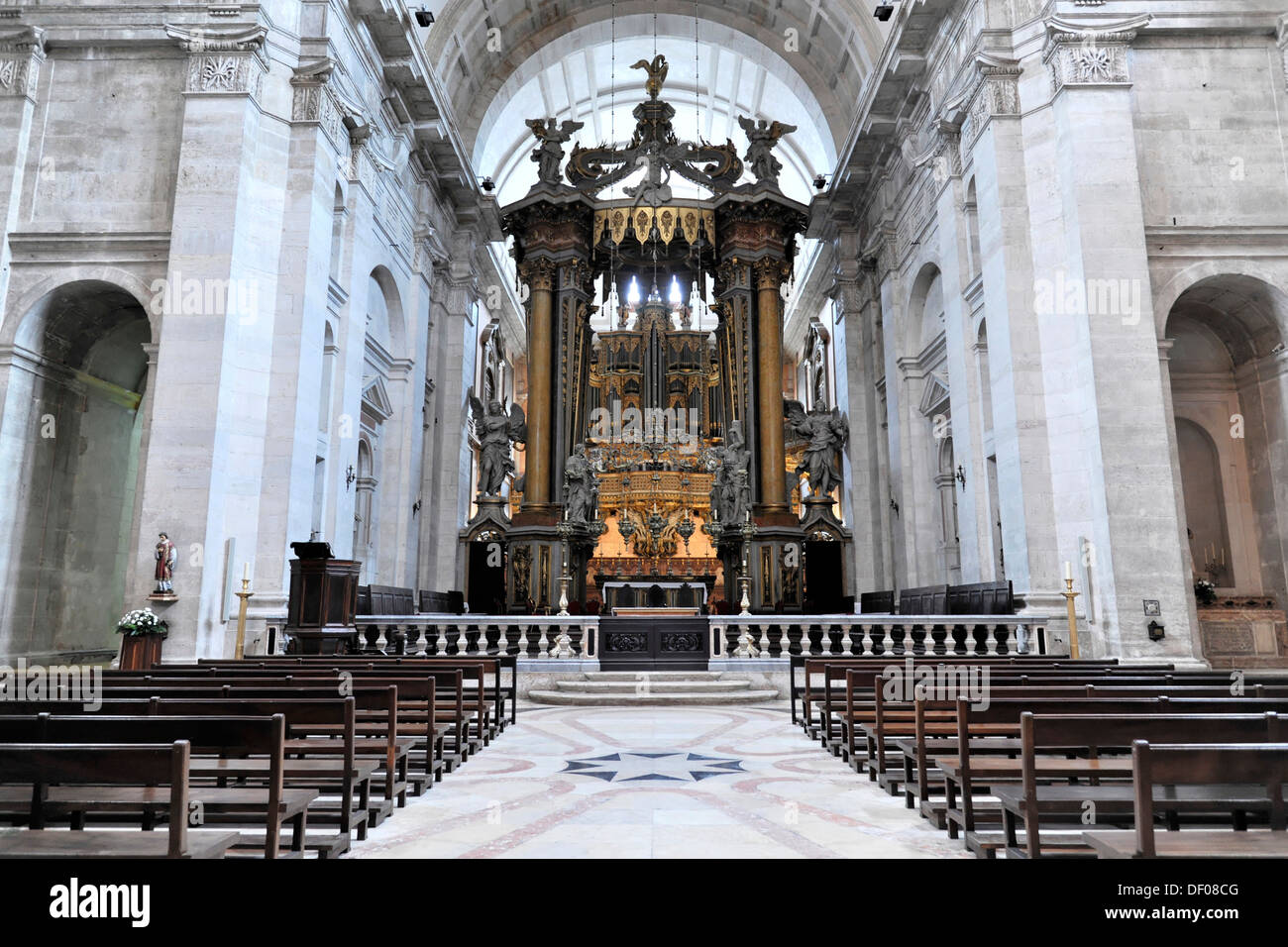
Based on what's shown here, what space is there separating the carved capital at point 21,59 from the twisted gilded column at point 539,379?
396 inches

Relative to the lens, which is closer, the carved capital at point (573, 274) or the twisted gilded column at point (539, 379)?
the twisted gilded column at point (539, 379)

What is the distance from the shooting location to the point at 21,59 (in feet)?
39.6

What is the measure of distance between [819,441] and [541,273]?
297 inches

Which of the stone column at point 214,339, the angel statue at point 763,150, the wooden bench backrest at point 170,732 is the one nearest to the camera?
the wooden bench backrest at point 170,732

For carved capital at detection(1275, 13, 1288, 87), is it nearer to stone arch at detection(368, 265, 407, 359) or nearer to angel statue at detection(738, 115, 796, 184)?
angel statue at detection(738, 115, 796, 184)

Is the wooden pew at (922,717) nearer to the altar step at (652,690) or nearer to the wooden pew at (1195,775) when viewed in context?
the wooden pew at (1195,775)

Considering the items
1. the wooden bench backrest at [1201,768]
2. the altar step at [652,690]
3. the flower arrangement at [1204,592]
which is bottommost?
the altar step at [652,690]

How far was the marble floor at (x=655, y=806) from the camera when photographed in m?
3.81

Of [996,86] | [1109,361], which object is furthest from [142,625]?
[996,86]

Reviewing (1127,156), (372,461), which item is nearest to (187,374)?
(372,461)

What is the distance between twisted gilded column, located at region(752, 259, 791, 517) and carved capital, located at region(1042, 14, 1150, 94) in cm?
841

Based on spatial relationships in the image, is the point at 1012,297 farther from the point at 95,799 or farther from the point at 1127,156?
the point at 95,799

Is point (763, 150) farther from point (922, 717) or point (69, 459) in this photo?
point (922, 717)

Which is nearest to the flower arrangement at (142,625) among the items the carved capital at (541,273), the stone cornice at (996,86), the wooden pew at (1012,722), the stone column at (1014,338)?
the wooden pew at (1012,722)
